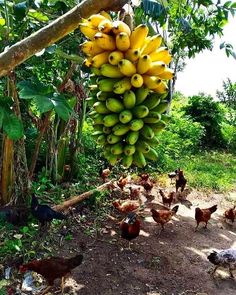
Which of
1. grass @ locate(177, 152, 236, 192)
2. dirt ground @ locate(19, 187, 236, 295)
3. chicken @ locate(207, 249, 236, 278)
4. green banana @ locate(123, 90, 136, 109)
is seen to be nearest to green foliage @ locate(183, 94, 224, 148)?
grass @ locate(177, 152, 236, 192)

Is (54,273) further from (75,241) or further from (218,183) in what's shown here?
(218,183)

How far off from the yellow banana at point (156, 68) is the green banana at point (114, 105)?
0.36 ft

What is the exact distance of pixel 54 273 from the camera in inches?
116

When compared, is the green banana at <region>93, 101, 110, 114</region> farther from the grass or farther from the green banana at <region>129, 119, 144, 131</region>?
the grass

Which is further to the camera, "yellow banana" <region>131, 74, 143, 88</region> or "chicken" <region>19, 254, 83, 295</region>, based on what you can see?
"chicken" <region>19, 254, 83, 295</region>

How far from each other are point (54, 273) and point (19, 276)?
44cm

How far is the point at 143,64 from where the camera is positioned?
3.27ft

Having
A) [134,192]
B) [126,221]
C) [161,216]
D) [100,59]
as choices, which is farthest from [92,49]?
[134,192]

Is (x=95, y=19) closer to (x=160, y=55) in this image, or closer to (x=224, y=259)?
(x=160, y=55)

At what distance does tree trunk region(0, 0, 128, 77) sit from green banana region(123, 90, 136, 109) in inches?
7.8

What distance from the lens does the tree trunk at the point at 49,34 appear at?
95 cm

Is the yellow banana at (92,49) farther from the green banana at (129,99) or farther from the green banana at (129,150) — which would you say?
the green banana at (129,150)

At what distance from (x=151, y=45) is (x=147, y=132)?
0.23 meters

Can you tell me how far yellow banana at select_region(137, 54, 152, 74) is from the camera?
1.00 meters
